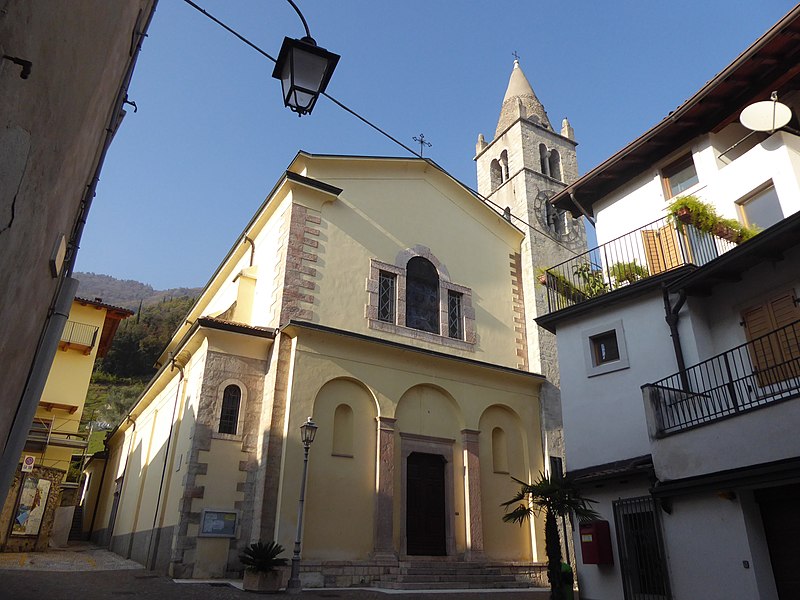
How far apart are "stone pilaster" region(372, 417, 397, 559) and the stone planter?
129 inches

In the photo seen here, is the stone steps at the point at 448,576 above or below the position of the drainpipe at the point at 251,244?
below

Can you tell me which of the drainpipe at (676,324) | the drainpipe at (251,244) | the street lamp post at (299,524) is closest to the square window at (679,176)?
the drainpipe at (676,324)

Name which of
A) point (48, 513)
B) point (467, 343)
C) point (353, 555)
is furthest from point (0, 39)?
point (48, 513)

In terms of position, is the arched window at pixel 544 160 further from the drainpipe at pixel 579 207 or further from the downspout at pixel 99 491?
the downspout at pixel 99 491

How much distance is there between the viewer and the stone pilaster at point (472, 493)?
50.3 ft

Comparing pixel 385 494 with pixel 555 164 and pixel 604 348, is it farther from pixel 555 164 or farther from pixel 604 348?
pixel 555 164

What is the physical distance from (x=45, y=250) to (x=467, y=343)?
48.6ft

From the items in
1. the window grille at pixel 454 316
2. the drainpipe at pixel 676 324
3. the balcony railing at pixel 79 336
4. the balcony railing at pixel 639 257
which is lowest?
the drainpipe at pixel 676 324

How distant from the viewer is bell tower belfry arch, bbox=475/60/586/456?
63.6ft

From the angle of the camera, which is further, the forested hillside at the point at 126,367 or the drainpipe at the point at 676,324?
the forested hillside at the point at 126,367

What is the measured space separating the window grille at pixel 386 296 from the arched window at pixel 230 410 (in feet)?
15.0

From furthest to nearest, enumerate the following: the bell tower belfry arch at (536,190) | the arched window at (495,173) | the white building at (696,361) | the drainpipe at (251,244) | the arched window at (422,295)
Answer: the arched window at (495,173) → the drainpipe at (251,244) → the bell tower belfry arch at (536,190) → the arched window at (422,295) → the white building at (696,361)

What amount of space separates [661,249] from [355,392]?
7.99 meters

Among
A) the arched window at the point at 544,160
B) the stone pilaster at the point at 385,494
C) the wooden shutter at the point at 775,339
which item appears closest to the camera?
the wooden shutter at the point at 775,339
